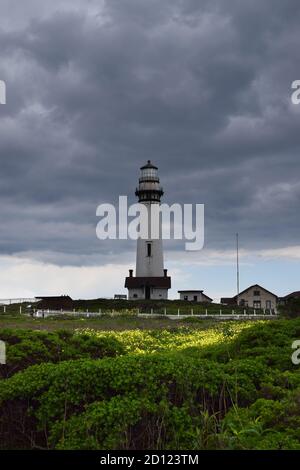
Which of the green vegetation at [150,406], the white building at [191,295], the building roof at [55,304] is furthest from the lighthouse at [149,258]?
the green vegetation at [150,406]

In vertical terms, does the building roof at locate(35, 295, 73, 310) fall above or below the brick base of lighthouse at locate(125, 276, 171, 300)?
below

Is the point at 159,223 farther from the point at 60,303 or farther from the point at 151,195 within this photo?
the point at 60,303

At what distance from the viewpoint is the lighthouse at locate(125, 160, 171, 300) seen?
2837 inches

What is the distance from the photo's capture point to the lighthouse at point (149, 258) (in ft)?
236

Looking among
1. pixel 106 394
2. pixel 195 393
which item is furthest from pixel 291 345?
pixel 106 394

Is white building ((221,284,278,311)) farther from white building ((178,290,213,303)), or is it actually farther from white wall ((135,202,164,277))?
white wall ((135,202,164,277))

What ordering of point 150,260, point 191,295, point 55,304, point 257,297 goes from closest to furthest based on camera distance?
1. point 55,304
2. point 150,260
3. point 257,297
4. point 191,295

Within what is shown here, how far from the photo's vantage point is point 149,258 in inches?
2891

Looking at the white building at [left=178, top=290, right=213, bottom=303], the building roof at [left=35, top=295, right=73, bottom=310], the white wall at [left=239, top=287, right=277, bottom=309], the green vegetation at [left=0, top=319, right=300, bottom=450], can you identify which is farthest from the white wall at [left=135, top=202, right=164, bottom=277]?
the green vegetation at [left=0, top=319, right=300, bottom=450]

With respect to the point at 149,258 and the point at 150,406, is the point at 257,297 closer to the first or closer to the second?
the point at 149,258

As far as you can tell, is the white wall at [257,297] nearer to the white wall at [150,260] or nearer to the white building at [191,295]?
the white building at [191,295]

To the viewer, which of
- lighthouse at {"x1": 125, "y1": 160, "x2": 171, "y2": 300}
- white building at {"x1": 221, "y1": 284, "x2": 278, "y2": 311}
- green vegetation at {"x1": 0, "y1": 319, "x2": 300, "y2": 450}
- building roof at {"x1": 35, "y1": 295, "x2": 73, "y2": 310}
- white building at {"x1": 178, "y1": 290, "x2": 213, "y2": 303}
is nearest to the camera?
green vegetation at {"x1": 0, "y1": 319, "x2": 300, "y2": 450}

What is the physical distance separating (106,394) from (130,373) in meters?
0.49

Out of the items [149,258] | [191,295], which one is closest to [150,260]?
[149,258]
